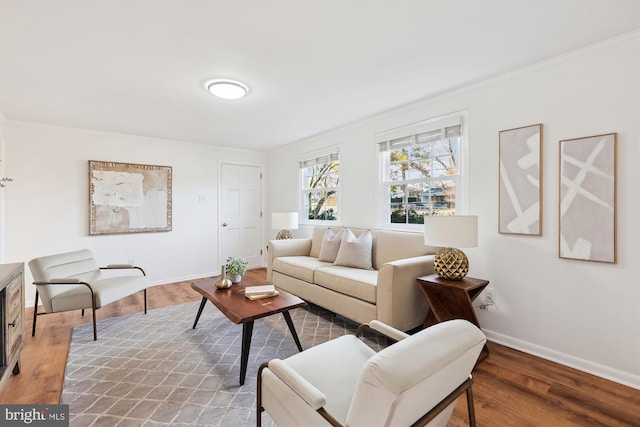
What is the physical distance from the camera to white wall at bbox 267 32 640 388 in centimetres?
198

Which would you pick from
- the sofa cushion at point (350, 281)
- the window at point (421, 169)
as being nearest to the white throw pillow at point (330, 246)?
the sofa cushion at point (350, 281)

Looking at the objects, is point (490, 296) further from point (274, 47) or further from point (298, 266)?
point (274, 47)

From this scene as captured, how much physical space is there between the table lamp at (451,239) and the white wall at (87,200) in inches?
157

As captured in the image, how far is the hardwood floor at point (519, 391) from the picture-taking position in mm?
1662

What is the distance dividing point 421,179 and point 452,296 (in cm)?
145

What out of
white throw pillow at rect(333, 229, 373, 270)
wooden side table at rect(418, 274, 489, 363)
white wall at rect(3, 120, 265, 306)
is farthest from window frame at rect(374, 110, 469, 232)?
white wall at rect(3, 120, 265, 306)

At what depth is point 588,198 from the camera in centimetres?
211

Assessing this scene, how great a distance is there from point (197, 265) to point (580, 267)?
Answer: 5007 mm

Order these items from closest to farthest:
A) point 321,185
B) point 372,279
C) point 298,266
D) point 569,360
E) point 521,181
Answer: point 569,360
point 521,181
point 372,279
point 298,266
point 321,185

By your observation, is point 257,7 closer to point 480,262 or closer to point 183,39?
point 183,39

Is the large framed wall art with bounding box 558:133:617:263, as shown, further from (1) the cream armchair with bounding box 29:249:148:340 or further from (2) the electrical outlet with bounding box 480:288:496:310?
(1) the cream armchair with bounding box 29:249:148:340

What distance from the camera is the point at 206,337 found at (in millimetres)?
2707

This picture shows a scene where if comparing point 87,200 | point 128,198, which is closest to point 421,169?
point 128,198

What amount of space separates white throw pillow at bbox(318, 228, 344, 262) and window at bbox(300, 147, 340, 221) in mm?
663
